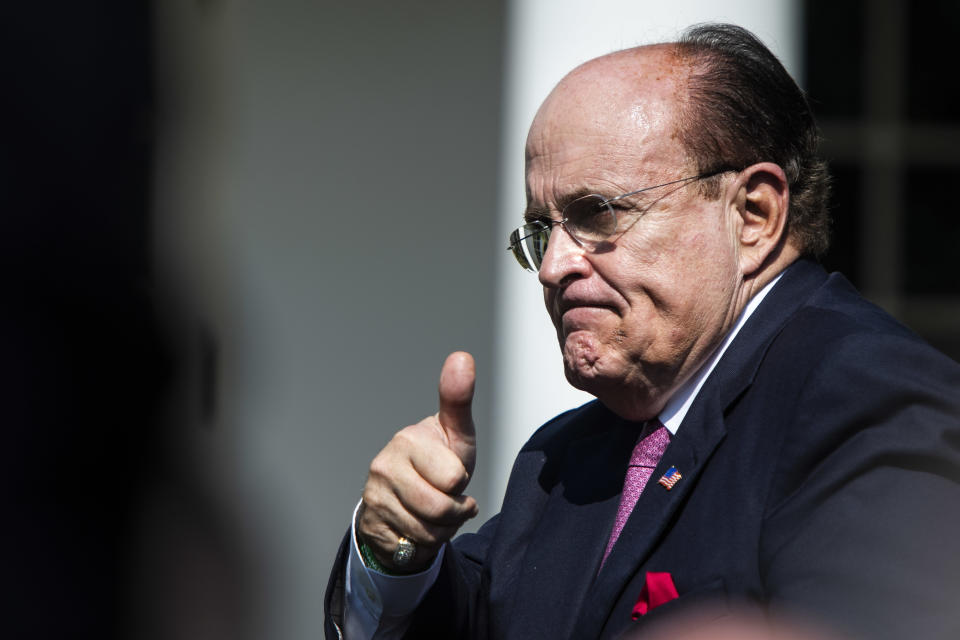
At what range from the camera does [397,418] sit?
465 cm

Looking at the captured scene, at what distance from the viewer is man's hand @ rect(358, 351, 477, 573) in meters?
1.90

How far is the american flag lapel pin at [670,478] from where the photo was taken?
1.81 metres

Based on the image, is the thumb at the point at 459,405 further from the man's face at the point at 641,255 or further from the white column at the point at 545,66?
the white column at the point at 545,66

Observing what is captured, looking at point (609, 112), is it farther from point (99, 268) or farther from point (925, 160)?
point (925, 160)

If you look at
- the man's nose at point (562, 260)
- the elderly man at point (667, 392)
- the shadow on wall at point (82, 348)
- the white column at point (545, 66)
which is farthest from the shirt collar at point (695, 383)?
the white column at point (545, 66)

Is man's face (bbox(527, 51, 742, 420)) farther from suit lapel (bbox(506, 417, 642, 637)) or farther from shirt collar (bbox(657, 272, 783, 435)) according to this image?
suit lapel (bbox(506, 417, 642, 637))

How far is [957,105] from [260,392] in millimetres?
4007

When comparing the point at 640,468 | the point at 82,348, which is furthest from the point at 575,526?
the point at 82,348

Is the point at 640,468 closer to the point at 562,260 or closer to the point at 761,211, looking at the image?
the point at 562,260

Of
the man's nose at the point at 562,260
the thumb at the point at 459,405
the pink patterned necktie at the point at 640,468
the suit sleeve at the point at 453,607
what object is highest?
the man's nose at the point at 562,260

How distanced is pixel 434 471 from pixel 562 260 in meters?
0.44

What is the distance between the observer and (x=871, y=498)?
1405 mm

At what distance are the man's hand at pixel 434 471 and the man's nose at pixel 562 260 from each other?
0.75 ft

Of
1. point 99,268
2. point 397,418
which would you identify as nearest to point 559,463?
point 99,268
